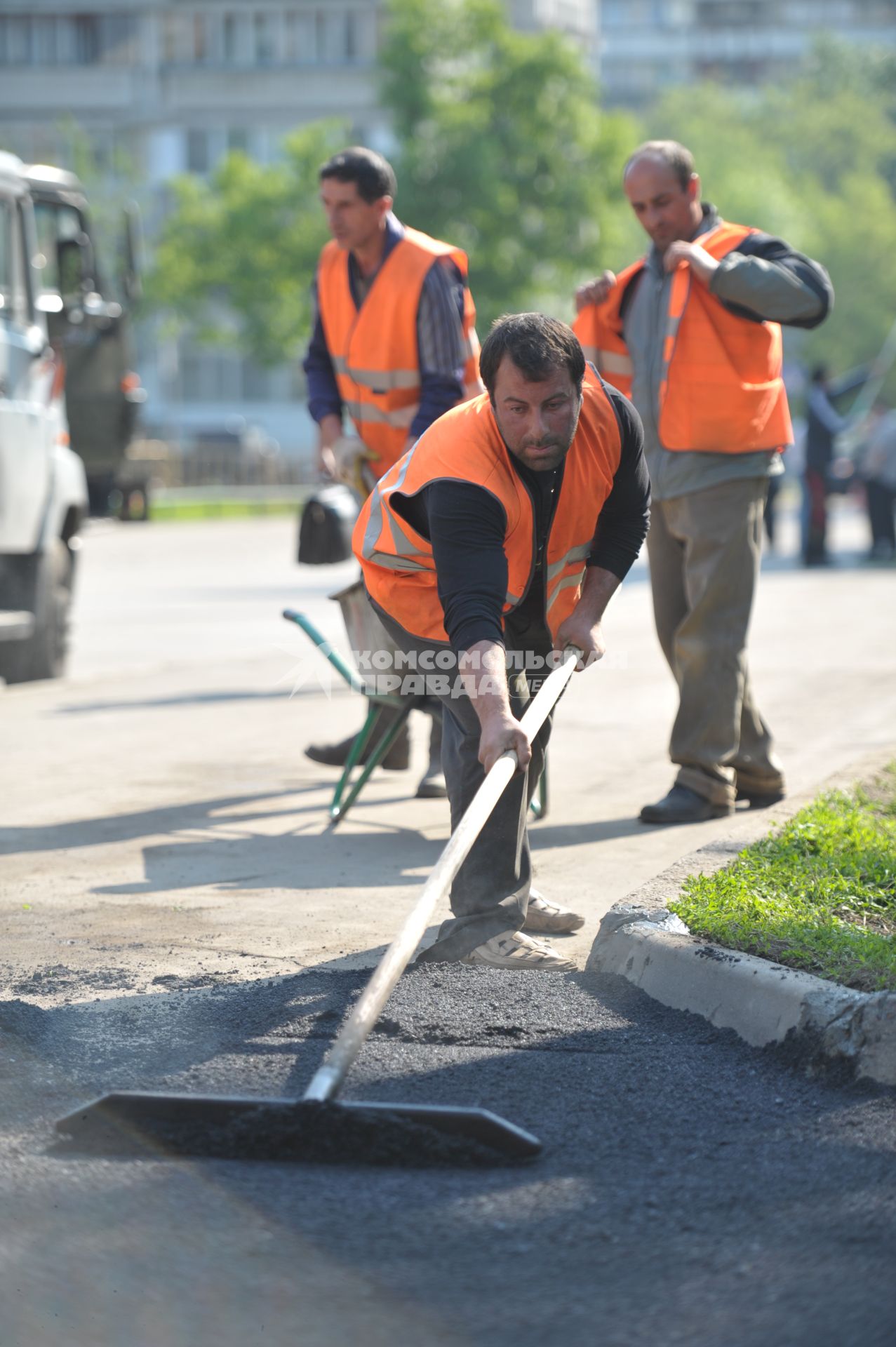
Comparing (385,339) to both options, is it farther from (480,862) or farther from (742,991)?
(742,991)

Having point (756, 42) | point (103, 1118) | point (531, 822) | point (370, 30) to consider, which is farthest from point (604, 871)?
point (756, 42)

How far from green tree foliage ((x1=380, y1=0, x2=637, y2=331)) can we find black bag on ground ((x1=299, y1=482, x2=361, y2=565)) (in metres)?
32.7

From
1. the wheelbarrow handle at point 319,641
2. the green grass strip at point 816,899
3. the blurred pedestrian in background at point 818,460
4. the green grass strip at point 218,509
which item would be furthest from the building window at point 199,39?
the green grass strip at point 816,899

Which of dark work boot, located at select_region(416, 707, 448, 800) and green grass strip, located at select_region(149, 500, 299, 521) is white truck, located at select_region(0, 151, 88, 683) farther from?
green grass strip, located at select_region(149, 500, 299, 521)

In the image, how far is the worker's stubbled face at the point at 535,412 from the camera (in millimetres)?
3865

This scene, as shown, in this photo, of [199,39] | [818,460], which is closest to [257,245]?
[199,39]

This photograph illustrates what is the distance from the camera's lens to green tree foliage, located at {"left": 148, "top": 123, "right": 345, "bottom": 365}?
43.4 metres

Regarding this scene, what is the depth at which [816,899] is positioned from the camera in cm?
451

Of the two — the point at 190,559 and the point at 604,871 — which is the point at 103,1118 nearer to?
the point at 604,871

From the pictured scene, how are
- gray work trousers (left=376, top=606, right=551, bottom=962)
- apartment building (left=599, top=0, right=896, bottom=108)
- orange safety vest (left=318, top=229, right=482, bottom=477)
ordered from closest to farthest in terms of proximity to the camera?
1. gray work trousers (left=376, top=606, right=551, bottom=962)
2. orange safety vest (left=318, top=229, right=482, bottom=477)
3. apartment building (left=599, top=0, right=896, bottom=108)

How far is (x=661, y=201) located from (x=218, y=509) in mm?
27230

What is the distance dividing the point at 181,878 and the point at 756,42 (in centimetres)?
11808

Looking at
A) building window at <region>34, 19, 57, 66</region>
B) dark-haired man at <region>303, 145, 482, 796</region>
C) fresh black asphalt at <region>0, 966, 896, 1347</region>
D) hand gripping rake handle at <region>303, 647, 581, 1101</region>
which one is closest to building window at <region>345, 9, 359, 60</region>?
building window at <region>34, 19, 57, 66</region>

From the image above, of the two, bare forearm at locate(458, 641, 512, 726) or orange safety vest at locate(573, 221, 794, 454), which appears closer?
bare forearm at locate(458, 641, 512, 726)
